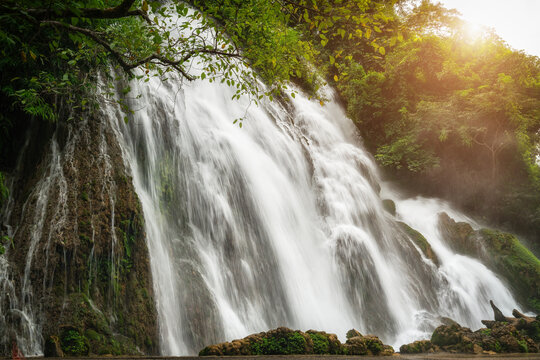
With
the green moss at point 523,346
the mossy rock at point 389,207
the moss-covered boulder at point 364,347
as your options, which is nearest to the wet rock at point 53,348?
the moss-covered boulder at point 364,347

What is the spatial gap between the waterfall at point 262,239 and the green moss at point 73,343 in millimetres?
1525

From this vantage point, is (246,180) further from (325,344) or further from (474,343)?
(474,343)

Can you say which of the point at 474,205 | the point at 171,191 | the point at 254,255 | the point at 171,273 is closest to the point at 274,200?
the point at 254,255

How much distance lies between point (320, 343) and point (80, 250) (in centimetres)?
396

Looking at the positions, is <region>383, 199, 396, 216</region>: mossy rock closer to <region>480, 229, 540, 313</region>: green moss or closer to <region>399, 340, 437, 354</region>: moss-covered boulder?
<region>480, 229, 540, 313</region>: green moss

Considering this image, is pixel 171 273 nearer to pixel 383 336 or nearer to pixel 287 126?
pixel 383 336

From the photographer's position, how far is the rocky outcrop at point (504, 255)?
13.6m

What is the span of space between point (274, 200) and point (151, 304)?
5770 mm

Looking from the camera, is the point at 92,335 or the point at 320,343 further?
the point at 320,343

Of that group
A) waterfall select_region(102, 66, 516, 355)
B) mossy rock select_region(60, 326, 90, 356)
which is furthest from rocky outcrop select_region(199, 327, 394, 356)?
waterfall select_region(102, 66, 516, 355)

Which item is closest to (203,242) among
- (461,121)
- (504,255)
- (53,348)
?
(53,348)

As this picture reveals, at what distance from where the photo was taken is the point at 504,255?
14.4 meters

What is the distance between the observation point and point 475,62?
19.0m

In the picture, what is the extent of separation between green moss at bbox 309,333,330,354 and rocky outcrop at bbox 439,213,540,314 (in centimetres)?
1172
